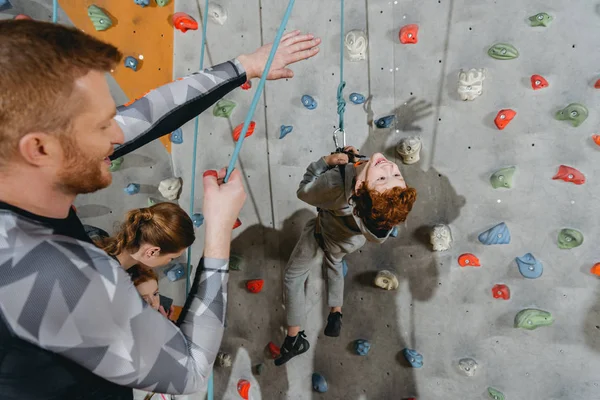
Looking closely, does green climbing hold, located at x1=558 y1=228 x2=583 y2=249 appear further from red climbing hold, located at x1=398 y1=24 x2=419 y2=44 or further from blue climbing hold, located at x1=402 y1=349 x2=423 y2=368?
red climbing hold, located at x1=398 y1=24 x2=419 y2=44

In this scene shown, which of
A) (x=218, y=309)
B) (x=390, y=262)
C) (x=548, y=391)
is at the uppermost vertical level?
(x=218, y=309)

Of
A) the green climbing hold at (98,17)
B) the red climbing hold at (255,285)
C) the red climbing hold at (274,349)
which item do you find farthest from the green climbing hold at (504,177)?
the green climbing hold at (98,17)

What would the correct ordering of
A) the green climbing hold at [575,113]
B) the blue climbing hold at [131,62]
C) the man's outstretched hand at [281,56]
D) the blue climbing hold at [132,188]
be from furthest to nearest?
the blue climbing hold at [132,188] → the blue climbing hold at [131,62] → the green climbing hold at [575,113] → the man's outstretched hand at [281,56]

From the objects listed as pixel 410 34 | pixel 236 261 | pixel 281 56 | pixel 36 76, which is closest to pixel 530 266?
pixel 410 34

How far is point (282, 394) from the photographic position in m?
2.51

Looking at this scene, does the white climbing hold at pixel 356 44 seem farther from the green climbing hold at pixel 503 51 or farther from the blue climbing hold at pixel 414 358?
the blue climbing hold at pixel 414 358

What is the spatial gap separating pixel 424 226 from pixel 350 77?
82cm

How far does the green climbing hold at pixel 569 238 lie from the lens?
172cm

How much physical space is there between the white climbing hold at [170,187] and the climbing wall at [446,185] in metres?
0.29

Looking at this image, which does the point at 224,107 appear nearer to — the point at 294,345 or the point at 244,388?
the point at 294,345

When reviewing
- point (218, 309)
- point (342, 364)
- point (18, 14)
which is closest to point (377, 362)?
point (342, 364)

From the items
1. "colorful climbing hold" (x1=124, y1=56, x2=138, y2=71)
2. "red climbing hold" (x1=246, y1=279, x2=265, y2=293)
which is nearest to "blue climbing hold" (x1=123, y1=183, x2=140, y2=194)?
"colorful climbing hold" (x1=124, y1=56, x2=138, y2=71)

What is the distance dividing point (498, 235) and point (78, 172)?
1.70 meters

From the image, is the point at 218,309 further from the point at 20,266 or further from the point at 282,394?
the point at 282,394
